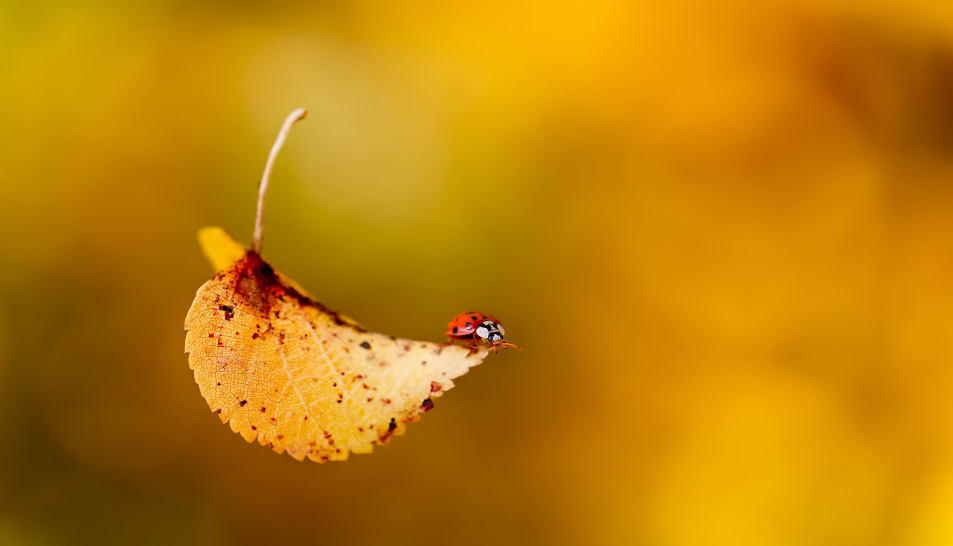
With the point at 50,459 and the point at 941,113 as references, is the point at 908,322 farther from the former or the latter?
the point at 50,459

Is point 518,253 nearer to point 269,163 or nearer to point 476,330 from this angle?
point 476,330

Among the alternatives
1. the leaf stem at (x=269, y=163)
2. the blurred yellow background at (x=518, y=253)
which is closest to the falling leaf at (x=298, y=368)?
the leaf stem at (x=269, y=163)

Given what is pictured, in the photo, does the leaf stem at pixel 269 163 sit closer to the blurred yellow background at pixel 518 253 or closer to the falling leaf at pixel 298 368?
the falling leaf at pixel 298 368

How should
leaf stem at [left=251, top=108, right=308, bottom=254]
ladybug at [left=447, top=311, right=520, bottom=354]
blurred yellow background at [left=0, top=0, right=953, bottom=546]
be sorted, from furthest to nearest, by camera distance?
blurred yellow background at [left=0, top=0, right=953, bottom=546]
ladybug at [left=447, top=311, right=520, bottom=354]
leaf stem at [left=251, top=108, right=308, bottom=254]

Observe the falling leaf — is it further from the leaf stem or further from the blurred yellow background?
the blurred yellow background

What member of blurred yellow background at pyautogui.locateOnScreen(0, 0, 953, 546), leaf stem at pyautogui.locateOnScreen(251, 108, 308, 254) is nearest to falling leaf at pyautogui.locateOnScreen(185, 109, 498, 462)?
leaf stem at pyautogui.locateOnScreen(251, 108, 308, 254)

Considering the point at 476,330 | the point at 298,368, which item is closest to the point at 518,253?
the point at 476,330
